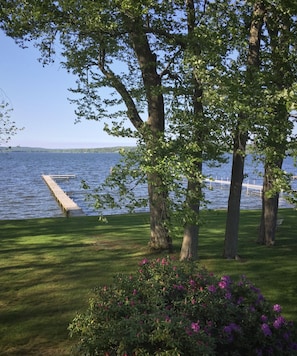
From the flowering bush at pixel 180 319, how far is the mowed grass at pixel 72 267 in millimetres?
1878

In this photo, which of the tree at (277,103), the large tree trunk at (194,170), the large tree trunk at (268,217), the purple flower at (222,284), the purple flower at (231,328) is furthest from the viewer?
the large tree trunk at (268,217)

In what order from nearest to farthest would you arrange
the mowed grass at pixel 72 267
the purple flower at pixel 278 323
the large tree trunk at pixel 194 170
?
1. the purple flower at pixel 278 323
2. the mowed grass at pixel 72 267
3. the large tree trunk at pixel 194 170

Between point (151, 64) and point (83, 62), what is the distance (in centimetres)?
304

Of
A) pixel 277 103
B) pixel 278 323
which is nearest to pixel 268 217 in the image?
pixel 277 103

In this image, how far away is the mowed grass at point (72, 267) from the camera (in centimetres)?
640

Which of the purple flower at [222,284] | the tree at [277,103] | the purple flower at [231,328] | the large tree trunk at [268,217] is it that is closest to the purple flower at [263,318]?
the purple flower at [231,328]

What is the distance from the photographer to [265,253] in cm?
1132

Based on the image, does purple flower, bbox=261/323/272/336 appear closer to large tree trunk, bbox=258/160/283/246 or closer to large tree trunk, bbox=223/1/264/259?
large tree trunk, bbox=223/1/264/259

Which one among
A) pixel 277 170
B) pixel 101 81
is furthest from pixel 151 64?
pixel 277 170

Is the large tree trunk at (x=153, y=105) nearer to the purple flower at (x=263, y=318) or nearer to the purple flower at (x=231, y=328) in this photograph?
the purple flower at (x=263, y=318)

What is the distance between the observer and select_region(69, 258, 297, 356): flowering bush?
3.59 m

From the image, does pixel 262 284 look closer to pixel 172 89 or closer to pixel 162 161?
pixel 162 161

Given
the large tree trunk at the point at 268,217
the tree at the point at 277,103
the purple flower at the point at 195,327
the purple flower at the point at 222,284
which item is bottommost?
the large tree trunk at the point at 268,217

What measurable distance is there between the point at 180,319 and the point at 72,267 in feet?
21.8
